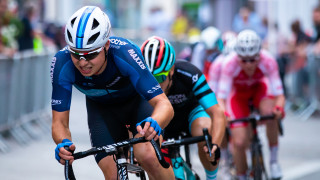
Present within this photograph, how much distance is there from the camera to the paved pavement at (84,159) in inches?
390

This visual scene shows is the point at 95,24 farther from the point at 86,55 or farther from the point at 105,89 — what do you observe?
the point at 105,89

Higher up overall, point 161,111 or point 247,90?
point 161,111

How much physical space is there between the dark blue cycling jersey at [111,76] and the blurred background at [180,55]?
4.24 metres

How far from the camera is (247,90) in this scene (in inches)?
353

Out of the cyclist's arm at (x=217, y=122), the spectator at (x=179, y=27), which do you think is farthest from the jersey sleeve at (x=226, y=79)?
the spectator at (x=179, y=27)

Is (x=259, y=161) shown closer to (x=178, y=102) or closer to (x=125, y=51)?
(x=178, y=102)

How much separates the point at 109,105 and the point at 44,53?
7.97 meters

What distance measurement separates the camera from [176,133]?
7.18m

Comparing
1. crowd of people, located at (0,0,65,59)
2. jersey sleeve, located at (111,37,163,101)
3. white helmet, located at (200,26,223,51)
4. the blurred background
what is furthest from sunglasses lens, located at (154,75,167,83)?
crowd of people, located at (0,0,65,59)

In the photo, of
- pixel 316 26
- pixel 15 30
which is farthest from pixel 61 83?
pixel 316 26

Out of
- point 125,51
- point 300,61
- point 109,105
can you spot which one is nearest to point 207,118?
point 109,105

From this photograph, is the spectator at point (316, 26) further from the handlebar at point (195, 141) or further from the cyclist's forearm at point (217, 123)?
the handlebar at point (195, 141)

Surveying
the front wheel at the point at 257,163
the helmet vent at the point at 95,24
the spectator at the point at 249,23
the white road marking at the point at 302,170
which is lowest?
the white road marking at the point at 302,170

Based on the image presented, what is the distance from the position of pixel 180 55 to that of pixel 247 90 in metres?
6.76
